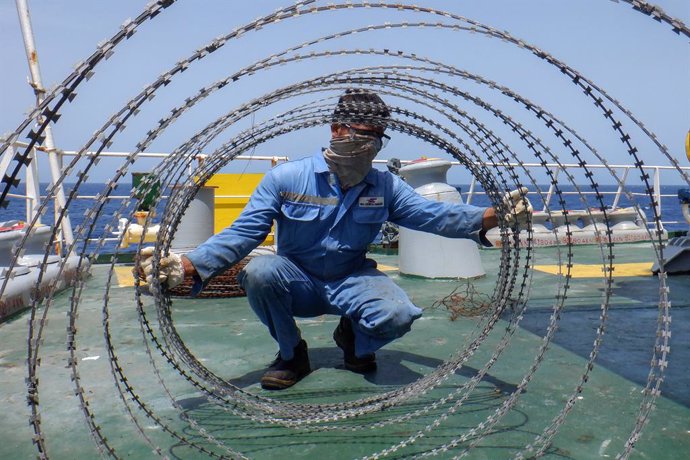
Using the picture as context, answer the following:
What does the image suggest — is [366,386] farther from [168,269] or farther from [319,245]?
[168,269]

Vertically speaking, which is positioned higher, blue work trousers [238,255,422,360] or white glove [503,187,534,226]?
white glove [503,187,534,226]

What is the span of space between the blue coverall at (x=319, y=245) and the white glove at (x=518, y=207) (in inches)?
8.2

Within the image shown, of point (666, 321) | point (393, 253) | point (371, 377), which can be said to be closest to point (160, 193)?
point (371, 377)

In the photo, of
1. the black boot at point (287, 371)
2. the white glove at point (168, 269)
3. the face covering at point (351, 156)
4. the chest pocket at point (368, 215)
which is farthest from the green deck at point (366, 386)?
the face covering at point (351, 156)

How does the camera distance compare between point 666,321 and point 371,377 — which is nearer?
point 666,321

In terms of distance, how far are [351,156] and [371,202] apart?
32 cm

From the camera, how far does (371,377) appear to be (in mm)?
3801

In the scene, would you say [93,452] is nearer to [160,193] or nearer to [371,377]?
[160,193]

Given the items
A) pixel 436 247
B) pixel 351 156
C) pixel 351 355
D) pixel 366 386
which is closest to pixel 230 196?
pixel 436 247

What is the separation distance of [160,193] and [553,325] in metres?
2.11

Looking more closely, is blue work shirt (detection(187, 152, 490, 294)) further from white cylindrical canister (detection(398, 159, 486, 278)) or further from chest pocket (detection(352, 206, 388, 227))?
white cylindrical canister (detection(398, 159, 486, 278))

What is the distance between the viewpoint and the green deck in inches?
111

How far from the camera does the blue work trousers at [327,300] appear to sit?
3510 millimetres

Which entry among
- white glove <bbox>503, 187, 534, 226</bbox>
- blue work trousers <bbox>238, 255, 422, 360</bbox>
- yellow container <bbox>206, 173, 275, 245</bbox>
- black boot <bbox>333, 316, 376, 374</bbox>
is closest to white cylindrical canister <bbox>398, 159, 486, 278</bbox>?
yellow container <bbox>206, 173, 275, 245</bbox>
